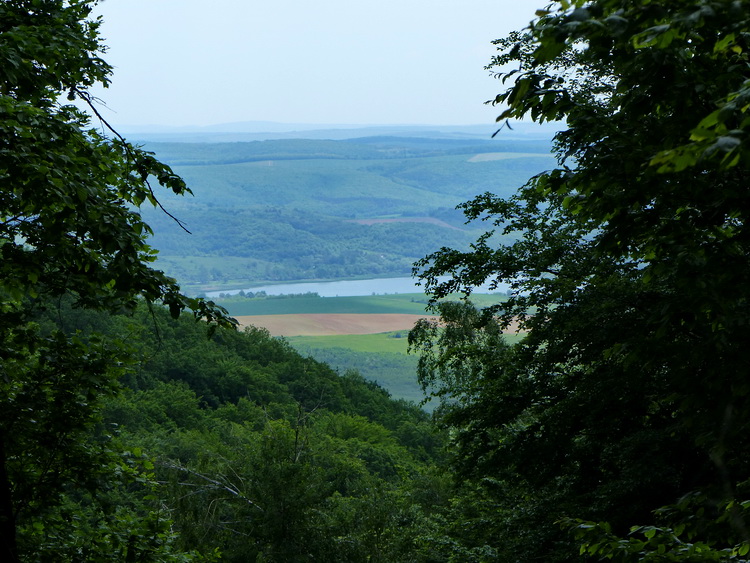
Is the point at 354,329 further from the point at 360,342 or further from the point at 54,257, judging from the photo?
the point at 54,257

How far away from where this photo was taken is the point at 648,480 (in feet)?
29.1

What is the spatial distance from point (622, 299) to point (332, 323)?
9864cm

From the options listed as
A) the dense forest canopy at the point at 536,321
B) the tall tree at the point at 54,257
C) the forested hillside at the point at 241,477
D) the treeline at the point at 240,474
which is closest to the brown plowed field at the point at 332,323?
the treeline at the point at 240,474

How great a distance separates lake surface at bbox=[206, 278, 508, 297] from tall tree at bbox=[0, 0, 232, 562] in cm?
13587

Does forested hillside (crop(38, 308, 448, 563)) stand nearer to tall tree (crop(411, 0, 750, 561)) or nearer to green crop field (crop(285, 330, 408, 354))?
tall tree (crop(411, 0, 750, 561))

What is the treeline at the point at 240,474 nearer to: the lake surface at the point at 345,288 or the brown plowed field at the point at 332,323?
the brown plowed field at the point at 332,323

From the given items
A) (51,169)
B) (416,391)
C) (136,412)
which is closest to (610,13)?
(51,169)

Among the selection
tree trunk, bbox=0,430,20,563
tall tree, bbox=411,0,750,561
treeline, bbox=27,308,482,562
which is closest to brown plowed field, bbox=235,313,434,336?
treeline, bbox=27,308,482,562

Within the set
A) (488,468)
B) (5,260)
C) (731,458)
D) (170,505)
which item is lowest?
(170,505)

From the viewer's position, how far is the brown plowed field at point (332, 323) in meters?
102

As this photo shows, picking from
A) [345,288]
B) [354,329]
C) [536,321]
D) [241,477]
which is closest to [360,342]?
[354,329]

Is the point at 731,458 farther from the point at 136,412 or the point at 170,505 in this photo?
the point at 136,412

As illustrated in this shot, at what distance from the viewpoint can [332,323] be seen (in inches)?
4240

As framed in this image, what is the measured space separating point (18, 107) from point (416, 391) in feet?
263
